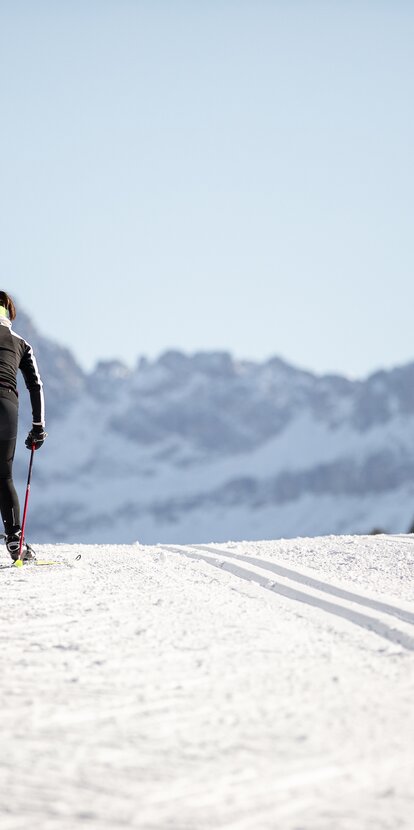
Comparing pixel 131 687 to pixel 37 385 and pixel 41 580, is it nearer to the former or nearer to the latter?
pixel 41 580

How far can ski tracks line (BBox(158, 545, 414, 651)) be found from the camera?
18.0 feet

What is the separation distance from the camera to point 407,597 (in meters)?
6.79

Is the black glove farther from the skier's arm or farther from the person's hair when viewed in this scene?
the person's hair

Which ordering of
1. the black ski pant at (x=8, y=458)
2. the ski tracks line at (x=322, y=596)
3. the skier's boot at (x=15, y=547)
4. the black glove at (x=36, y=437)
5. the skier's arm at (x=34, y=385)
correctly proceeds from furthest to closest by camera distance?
the black glove at (x=36, y=437) → the skier's arm at (x=34, y=385) → the skier's boot at (x=15, y=547) → the black ski pant at (x=8, y=458) → the ski tracks line at (x=322, y=596)

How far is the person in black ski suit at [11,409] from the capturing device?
9234mm

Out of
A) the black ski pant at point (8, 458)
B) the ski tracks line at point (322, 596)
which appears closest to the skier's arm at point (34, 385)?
the black ski pant at point (8, 458)

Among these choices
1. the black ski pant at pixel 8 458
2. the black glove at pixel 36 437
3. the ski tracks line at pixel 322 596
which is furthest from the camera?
the black glove at pixel 36 437

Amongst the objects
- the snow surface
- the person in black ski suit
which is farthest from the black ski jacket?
the snow surface

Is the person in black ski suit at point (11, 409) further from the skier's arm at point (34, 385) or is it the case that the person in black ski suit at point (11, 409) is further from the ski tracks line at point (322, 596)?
the ski tracks line at point (322, 596)

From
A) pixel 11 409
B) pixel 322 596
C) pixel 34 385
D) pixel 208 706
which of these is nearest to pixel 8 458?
pixel 11 409

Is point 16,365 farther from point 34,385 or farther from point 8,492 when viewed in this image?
point 8,492

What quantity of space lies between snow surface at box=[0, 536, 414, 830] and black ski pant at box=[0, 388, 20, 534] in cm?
222

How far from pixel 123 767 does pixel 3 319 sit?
6.73 meters

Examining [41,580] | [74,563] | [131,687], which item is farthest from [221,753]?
[74,563]
